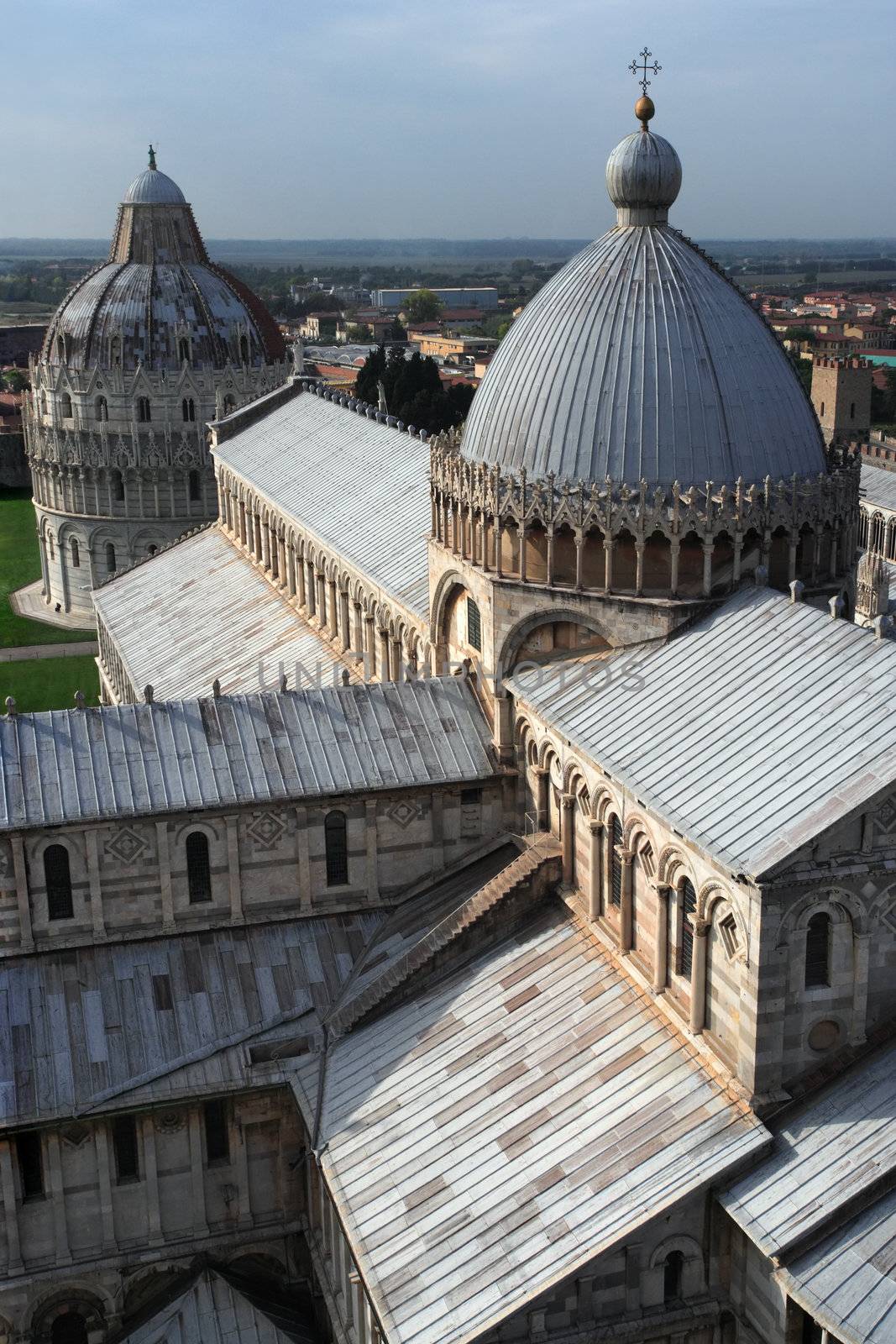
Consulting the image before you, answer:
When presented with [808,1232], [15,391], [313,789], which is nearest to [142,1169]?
[313,789]

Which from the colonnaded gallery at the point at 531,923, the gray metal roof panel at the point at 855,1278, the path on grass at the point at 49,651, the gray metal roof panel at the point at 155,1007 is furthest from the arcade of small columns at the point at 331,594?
the path on grass at the point at 49,651

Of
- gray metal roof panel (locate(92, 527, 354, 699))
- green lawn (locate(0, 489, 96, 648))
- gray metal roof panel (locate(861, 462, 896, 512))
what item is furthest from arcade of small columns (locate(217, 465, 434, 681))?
gray metal roof panel (locate(861, 462, 896, 512))

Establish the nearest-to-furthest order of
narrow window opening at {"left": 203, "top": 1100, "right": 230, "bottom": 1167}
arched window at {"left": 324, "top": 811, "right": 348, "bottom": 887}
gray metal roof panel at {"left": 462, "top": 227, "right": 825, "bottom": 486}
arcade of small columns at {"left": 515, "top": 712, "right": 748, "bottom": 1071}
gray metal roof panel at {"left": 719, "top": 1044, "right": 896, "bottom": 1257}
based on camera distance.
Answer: gray metal roof panel at {"left": 719, "top": 1044, "right": 896, "bottom": 1257} → arcade of small columns at {"left": 515, "top": 712, "right": 748, "bottom": 1071} → narrow window opening at {"left": 203, "top": 1100, "right": 230, "bottom": 1167} → gray metal roof panel at {"left": 462, "top": 227, "right": 825, "bottom": 486} → arched window at {"left": 324, "top": 811, "right": 348, "bottom": 887}

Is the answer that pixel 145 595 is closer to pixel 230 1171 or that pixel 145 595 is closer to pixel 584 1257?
pixel 230 1171

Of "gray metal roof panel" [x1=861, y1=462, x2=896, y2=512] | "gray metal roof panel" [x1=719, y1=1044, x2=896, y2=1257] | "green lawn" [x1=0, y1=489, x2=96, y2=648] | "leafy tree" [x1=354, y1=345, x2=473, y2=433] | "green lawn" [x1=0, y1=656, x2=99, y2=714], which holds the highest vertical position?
"leafy tree" [x1=354, y1=345, x2=473, y2=433]

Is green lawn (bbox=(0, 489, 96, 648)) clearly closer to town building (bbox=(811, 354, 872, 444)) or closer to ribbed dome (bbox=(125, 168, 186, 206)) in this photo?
ribbed dome (bbox=(125, 168, 186, 206))

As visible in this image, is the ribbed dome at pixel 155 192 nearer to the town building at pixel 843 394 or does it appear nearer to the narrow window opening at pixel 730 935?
the town building at pixel 843 394

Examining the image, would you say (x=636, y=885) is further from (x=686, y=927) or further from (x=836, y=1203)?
(x=836, y=1203)
